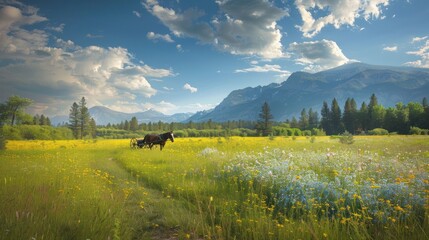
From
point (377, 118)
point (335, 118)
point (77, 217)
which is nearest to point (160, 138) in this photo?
point (77, 217)

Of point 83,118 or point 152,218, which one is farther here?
point 83,118

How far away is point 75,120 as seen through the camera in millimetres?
91875

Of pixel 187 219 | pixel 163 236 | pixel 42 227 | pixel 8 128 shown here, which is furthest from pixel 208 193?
pixel 8 128

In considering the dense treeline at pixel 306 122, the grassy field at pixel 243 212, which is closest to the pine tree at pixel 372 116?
the dense treeline at pixel 306 122

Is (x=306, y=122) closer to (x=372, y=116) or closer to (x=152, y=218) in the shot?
(x=372, y=116)

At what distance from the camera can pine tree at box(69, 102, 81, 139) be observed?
91.2 meters

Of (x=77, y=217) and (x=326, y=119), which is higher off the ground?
(x=326, y=119)

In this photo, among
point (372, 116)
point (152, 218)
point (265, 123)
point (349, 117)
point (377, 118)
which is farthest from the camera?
point (349, 117)

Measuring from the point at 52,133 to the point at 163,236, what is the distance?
8387cm

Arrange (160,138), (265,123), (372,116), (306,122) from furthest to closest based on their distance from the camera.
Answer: (306,122)
(265,123)
(372,116)
(160,138)

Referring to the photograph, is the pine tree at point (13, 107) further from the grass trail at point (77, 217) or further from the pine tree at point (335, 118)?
the pine tree at point (335, 118)

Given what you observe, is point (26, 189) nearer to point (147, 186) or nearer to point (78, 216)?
point (78, 216)

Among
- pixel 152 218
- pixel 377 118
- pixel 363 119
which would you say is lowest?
pixel 152 218

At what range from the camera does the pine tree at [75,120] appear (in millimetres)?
91250
